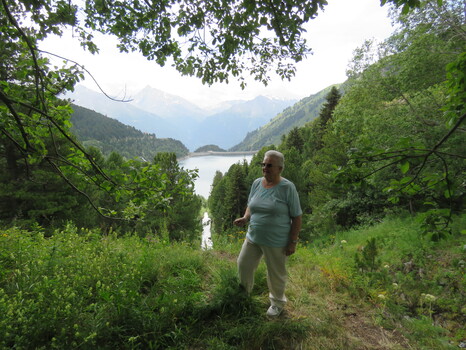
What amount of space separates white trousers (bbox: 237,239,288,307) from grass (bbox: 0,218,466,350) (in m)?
0.20

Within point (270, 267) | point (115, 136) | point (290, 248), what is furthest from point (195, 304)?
point (115, 136)

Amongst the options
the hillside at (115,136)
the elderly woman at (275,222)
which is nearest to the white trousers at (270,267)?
the elderly woman at (275,222)

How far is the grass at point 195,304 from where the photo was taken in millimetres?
2350

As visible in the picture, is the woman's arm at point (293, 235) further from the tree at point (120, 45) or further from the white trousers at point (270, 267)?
the tree at point (120, 45)

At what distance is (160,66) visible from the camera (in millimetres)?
3006

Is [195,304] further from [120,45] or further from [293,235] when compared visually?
[120,45]

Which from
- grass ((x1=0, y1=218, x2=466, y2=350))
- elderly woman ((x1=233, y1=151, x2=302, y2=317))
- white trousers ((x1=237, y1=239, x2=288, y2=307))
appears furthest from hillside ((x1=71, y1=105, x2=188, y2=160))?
elderly woman ((x1=233, y1=151, x2=302, y2=317))

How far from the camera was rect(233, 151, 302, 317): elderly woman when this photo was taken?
2.77 m

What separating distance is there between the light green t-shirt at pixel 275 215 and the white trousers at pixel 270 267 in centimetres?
13

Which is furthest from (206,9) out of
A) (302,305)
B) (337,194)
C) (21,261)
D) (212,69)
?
(337,194)

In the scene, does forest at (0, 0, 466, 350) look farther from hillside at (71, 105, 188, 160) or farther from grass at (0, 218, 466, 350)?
hillside at (71, 105, 188, 160)

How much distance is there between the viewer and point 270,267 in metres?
2.89

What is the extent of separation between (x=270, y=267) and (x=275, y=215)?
0.66 meters

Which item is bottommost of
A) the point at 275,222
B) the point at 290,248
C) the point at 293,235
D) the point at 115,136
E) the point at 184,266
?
the point at 184,266
